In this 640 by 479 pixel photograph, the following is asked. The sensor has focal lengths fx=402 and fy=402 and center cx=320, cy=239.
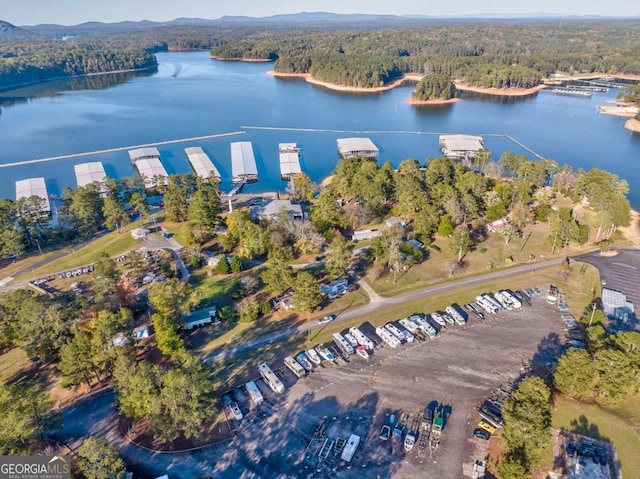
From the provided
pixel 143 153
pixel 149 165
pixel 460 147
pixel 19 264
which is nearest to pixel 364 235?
pixel 19 264

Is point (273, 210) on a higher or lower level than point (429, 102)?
lower

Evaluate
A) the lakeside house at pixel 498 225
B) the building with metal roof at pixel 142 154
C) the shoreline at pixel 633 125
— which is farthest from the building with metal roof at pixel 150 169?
the shoreline at pixel 633 125

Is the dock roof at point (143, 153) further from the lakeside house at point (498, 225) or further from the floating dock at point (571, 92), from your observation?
the floating dock at point (571, 92)

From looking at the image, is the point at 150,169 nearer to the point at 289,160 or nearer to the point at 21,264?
the point at 289,160

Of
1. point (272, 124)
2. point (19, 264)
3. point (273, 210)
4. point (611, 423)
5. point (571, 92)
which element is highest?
point (571, 92)

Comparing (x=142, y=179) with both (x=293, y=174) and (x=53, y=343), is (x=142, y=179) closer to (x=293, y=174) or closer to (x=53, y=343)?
(x=293, y=174)

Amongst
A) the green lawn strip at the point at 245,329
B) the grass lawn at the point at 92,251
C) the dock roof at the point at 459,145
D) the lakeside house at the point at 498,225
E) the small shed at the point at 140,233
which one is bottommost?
the green lawn strip at the point at 245,329

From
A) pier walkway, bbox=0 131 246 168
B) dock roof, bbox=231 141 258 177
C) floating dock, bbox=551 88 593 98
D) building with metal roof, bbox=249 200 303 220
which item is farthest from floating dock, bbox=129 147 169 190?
floating dock, bbox=551 88 593 98
